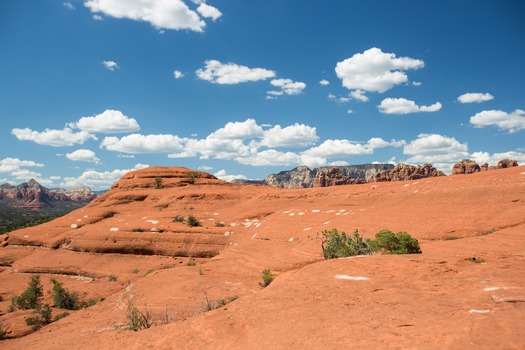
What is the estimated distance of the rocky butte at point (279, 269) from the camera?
297 inches

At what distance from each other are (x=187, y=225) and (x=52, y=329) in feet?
74.8

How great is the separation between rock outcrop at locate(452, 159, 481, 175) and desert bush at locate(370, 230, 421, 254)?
78.3 metres

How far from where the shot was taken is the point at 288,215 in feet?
121

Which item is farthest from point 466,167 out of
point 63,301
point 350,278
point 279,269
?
point 63,301

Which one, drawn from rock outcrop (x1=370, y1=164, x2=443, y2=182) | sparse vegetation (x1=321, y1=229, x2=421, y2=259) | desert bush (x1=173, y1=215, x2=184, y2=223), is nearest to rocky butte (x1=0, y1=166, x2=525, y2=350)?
desert bush (x1=173, y1=215, x2=184, y2=223)

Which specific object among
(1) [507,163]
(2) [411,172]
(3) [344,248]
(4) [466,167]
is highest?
(1) [507,163]

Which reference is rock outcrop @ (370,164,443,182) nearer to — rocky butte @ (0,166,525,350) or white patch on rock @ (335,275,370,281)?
rocky butte @ (0,166,525,350)

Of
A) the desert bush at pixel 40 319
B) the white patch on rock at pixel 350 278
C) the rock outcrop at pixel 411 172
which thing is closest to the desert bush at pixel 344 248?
the white patch on rock at pixel 350 278

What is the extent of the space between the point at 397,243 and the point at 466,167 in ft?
275

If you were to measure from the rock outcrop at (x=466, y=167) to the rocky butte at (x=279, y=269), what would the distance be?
6294cm

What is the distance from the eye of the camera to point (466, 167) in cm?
8588

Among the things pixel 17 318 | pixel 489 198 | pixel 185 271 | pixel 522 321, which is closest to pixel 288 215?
pixel 185 271

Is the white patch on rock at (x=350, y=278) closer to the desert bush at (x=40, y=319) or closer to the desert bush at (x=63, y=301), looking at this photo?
the desert bush at (x=40, y=319)

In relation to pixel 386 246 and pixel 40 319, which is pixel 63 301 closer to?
pixel 40 319
